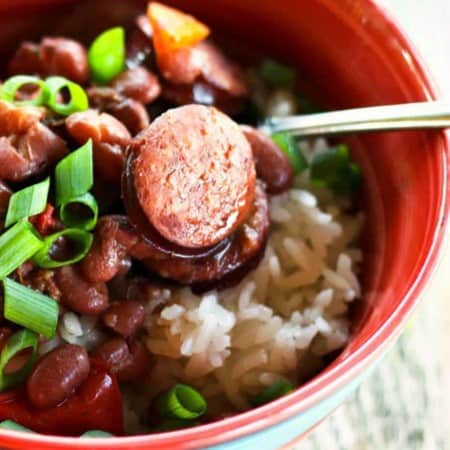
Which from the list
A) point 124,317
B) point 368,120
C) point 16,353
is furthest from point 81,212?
point 368,120

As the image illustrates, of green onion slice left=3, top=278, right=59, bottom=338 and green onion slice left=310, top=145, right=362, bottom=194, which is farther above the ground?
green onion slice left=310, top=145, right=362, bottom=194

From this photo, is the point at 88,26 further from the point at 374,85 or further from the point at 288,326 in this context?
the point at 288,326

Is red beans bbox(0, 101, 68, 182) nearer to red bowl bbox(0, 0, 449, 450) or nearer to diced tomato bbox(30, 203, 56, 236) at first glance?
diced tomato bbox(30, 203, 56, 236)


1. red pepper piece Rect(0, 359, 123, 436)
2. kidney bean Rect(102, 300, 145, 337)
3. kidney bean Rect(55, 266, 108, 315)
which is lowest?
red pepper piece Rect(0, 359, 123, 436)

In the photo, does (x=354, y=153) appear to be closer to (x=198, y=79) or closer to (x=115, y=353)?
(x=198, y=79)

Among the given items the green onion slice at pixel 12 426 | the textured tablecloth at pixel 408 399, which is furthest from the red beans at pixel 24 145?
the textured tablecloth at pixel 408 399

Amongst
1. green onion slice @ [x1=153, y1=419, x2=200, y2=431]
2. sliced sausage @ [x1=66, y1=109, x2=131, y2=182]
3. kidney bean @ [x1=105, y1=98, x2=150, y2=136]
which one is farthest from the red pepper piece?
kidney bean @ [x1=105, y1=98, x2=150, y2=136]

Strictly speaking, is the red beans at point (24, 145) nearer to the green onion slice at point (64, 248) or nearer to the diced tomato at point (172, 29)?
the green onion slice at point (64, 248)
